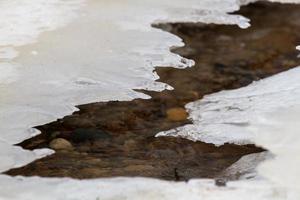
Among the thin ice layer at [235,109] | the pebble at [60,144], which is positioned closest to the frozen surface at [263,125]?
the thin ice layer at [235,109]

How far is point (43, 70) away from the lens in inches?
151

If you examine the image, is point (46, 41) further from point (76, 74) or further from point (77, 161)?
point (77, 161)

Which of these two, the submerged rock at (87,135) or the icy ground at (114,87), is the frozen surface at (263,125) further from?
the submerged rock at (87,135)

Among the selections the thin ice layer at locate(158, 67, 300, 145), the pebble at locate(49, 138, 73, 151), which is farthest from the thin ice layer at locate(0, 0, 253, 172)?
the thin ice layer at locate(158, 67, 300, 145)

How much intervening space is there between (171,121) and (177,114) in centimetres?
12

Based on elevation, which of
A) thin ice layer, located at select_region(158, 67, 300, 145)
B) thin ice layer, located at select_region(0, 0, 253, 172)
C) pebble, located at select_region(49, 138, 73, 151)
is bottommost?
pebble, located at select_region(49, 138, 73, 151)

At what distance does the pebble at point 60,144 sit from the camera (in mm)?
3378

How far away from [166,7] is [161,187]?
8.15 feet

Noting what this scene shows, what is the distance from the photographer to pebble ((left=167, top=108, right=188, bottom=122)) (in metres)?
3.79

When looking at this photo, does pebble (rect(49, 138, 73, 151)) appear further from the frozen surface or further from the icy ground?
the frozen surface

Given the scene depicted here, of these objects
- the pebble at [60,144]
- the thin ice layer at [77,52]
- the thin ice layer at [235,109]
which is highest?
the thin ice layer at [77,52]

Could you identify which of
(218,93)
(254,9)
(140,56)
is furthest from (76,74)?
(254,9)

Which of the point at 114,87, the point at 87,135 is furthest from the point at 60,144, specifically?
the point at 114,87

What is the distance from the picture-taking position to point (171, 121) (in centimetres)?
376
